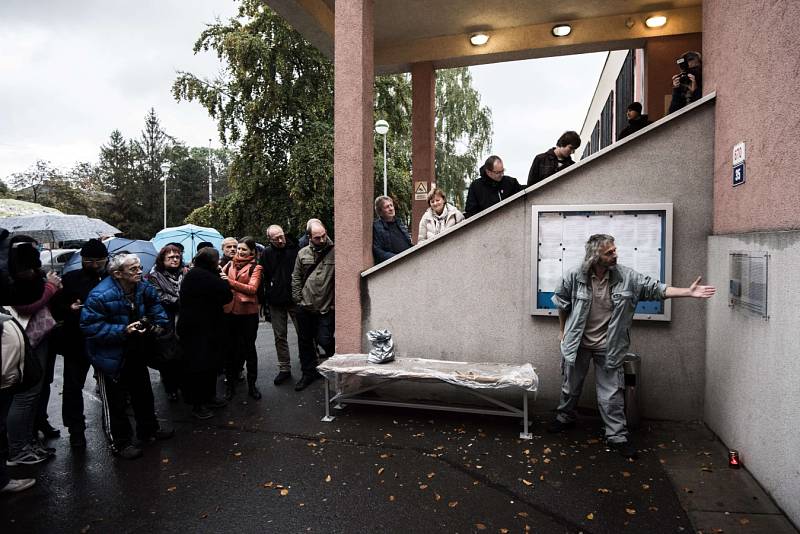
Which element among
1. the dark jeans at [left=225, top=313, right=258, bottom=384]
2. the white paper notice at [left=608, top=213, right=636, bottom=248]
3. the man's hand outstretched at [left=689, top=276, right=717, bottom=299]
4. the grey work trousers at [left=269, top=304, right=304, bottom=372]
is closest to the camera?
the man's hand outstretched at [left=689, top=276, right=717, bottom=299]

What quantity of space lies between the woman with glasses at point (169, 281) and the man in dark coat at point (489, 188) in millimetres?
3564

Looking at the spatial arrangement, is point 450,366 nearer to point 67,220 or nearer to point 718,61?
point 718,61

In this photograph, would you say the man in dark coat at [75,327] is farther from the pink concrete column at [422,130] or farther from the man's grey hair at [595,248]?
the pink concrete column at [422,130]

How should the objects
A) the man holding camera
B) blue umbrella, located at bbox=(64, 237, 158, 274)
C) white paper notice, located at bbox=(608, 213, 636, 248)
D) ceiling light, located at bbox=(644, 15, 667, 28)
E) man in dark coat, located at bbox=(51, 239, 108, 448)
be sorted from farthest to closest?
blue umbrella, located at bbox=(64, 237, 158, 274), ceiling light, located at bbox=(644, 15, 667, 28), the man holding camera, white paper notice, located at bbox=(608, 213, 636, 248), man in dark coat, located at bbox=(51, 239, 108, 448)

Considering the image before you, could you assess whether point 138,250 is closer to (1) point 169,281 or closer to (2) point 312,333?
A: (1) point 169,281

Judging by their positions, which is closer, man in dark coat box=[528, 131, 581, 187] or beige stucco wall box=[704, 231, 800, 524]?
beige stucco wall box=[704, 231, 800, 524]

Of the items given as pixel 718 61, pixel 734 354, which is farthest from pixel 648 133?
pixel 734 354

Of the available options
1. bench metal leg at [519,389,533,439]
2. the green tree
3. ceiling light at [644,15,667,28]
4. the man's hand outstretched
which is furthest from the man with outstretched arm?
the green tree

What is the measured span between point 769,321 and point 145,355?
4.97 meters

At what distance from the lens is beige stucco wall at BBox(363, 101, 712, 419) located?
5.11 meters

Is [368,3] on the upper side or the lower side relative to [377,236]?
upper

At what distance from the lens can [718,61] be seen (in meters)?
4.86

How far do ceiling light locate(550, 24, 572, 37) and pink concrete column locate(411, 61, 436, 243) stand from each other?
2280mm

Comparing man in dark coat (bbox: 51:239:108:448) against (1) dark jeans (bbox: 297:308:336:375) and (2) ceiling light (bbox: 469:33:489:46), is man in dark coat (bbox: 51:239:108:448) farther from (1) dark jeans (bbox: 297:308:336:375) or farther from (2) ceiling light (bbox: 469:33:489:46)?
(2) ceiling light (bbox: 469:33:489:46)
